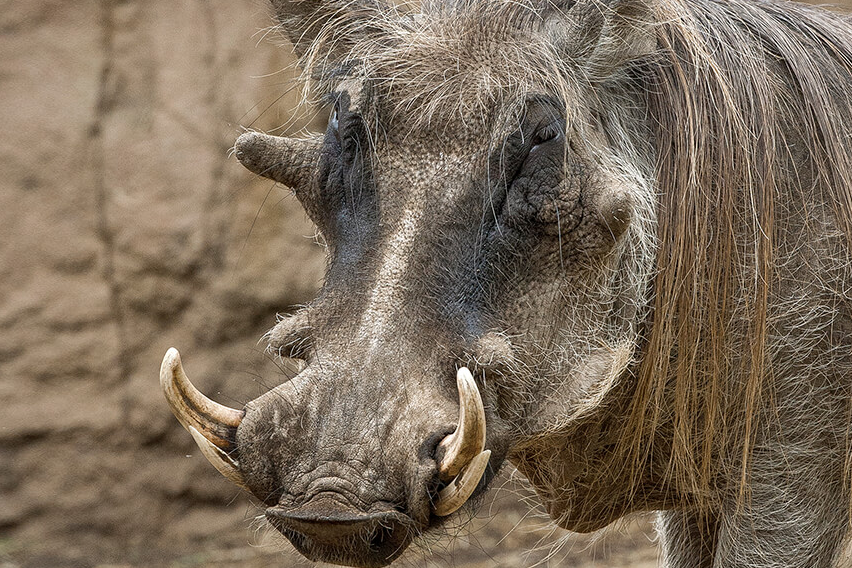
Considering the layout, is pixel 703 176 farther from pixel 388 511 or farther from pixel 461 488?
pixel 388 511

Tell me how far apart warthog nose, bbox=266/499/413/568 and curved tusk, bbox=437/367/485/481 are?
12cm

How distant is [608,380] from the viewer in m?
2.11

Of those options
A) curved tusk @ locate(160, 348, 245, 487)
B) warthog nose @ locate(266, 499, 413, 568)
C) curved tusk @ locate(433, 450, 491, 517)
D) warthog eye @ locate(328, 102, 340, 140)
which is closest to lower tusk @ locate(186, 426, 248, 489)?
curved tusk @ locate(160, 348, 245, 487)

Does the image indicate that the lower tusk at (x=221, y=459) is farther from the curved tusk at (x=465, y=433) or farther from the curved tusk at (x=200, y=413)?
the curved tusk at (x=465, y=433)

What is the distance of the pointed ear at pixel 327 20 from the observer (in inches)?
93.3

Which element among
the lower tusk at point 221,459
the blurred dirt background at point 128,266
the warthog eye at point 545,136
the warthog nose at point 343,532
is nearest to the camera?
the warthog nose at point 343,532

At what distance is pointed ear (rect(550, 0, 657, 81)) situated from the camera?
2.12 m

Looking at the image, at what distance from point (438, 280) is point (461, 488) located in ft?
1.32

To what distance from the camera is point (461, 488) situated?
1710 millimetres

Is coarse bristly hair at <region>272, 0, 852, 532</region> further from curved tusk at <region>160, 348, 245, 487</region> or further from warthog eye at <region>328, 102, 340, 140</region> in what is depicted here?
curved tusk at <region>160, 348, 245, 487</region>

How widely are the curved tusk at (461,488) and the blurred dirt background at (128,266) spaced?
2815 mm

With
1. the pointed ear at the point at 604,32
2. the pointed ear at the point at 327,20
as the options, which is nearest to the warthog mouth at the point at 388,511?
the pointed ear at the point at 604,32

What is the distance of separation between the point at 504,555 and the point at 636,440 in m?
2.98

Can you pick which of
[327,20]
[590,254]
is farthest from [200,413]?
[327,20]
